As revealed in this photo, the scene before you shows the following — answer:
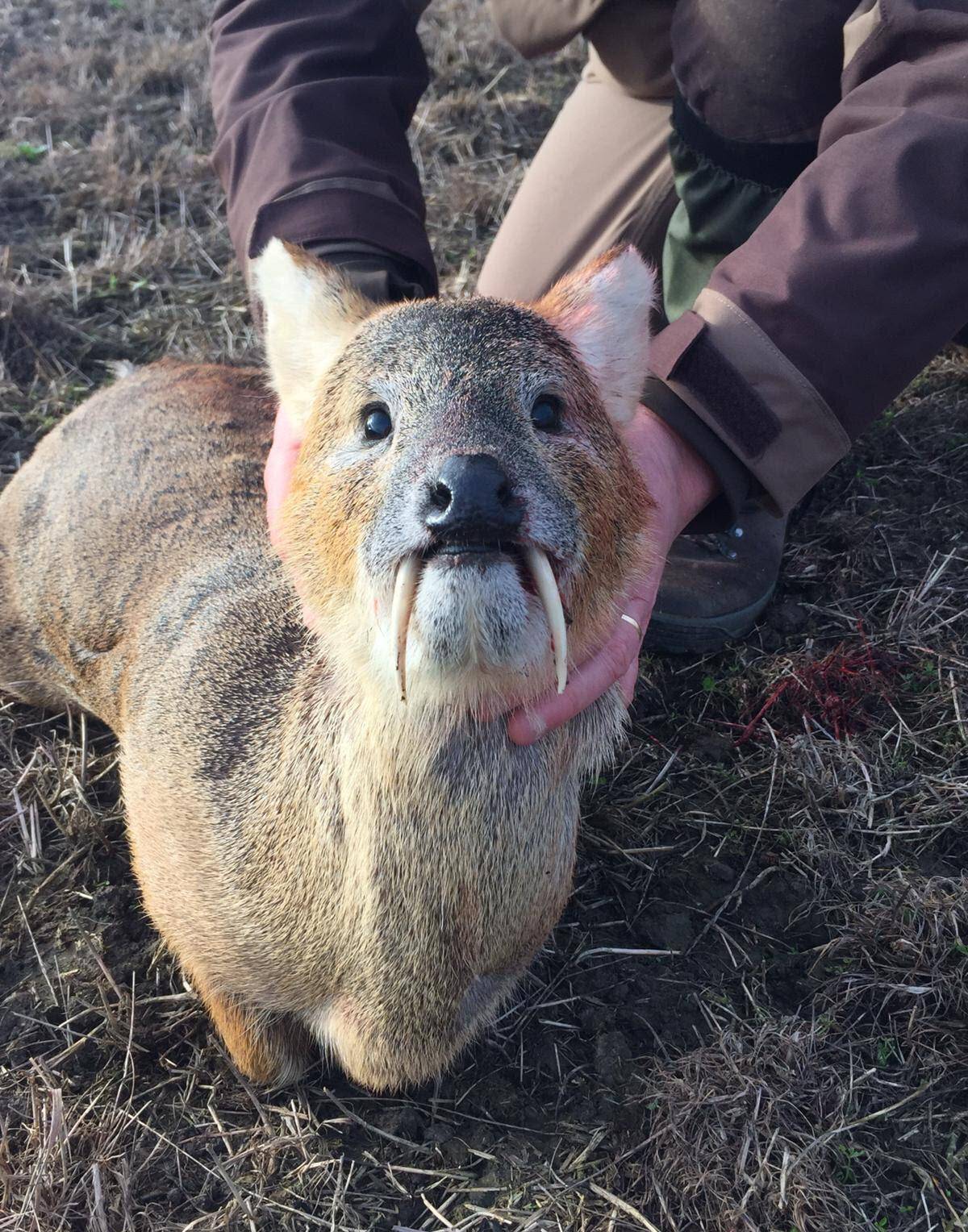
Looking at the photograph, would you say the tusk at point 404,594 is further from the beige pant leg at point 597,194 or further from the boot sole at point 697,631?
the beige pant leg at point 597,194

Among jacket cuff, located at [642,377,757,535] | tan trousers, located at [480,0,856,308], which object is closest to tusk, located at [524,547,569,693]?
jacket cuff, located at [642,377,757,535]

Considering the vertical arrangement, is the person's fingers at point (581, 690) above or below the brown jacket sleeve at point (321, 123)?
below

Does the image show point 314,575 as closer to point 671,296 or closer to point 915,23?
point 915,23

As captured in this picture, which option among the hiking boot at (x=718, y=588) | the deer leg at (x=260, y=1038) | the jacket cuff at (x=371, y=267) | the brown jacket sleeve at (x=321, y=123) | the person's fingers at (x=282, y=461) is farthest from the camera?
the hiking boot at (x=718, y=588)

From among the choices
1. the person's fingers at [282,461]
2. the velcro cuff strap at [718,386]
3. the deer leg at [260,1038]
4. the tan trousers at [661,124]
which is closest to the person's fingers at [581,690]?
the velcro cuff strap at [718,386]

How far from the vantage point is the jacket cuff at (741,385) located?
2660 mm

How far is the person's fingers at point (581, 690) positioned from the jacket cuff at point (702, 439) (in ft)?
2.13

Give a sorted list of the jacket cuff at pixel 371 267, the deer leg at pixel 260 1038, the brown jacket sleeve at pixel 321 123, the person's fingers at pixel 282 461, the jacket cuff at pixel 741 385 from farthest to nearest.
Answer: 1. the brown jacket sleeve at pixel 321 123
2. the jacket cuff at pixel 371 267
3. the jacket cuff at pixel 741 385
4. the person's fingers at pixel 282 461
5. the deer leg at pixel 260 1038

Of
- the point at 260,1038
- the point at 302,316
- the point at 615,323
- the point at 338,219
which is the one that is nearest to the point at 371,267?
the point at 338,219

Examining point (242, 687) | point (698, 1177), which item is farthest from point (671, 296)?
point (698, 1177)

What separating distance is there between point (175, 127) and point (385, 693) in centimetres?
499

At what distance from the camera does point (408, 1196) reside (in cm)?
235

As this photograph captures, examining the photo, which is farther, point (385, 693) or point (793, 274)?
point (793, 274)

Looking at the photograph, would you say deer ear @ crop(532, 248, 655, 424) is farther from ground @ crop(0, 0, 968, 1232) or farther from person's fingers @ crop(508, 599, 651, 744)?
ground @ crop(0, 0, 968, 1232)
